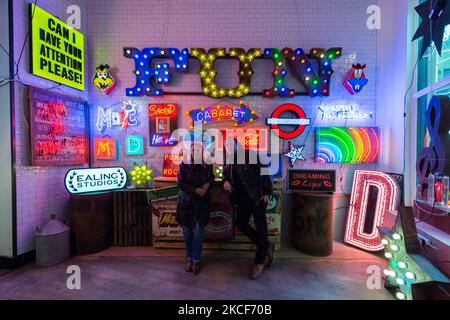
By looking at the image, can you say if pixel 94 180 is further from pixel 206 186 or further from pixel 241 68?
pixel 241 68

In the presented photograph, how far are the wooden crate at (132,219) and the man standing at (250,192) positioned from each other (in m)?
1.75

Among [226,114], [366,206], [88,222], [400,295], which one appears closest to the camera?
[400,295]

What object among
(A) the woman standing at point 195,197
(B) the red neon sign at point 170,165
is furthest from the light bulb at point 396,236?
(B) the red neon sign at point 170,165

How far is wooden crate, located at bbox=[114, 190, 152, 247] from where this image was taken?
154 inches

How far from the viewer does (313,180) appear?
3680mm

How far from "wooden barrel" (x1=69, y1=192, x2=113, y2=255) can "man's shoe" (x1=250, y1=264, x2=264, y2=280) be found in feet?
7.99

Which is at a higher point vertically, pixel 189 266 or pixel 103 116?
pixel 103 116

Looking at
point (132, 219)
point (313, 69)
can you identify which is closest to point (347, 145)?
point (313, 69)

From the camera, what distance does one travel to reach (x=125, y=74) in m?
4.42

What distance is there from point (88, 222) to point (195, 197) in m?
1.88

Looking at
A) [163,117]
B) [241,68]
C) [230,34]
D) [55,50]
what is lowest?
[163,117]

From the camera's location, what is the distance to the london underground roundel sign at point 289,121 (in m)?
4.21

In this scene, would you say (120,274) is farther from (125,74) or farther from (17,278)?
(125,74)

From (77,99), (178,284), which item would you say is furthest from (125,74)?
(178,284)
